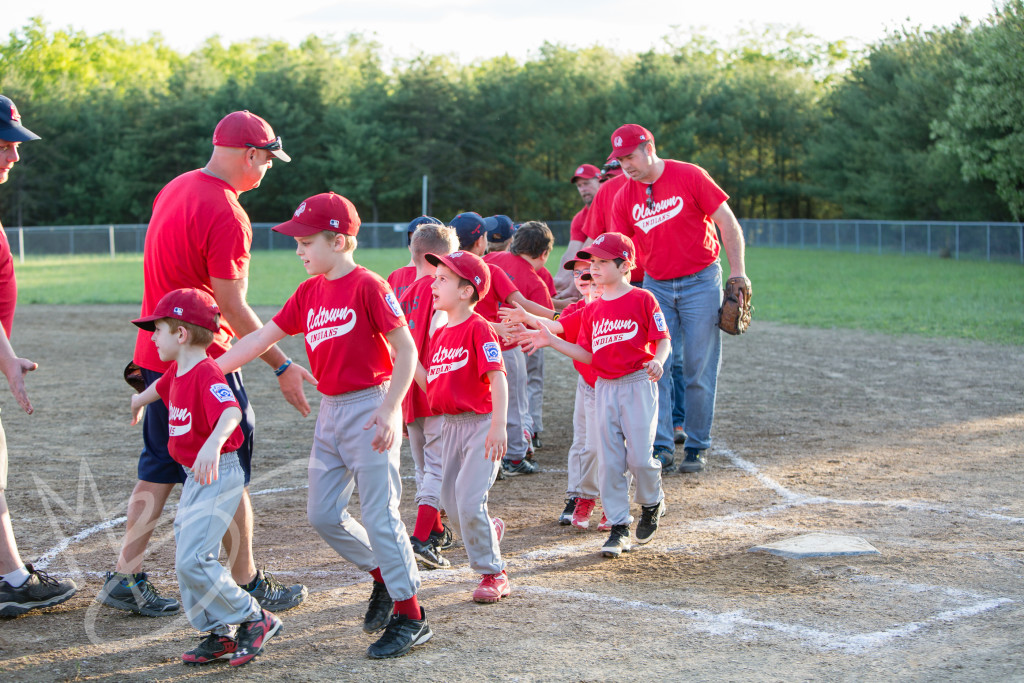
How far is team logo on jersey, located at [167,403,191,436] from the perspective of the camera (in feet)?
11.8

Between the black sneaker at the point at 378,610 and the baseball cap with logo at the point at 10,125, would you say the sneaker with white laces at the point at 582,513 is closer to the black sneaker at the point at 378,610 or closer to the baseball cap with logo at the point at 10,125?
the black sneaker at the point at 378,610

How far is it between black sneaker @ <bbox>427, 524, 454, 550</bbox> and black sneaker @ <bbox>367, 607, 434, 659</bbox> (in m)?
1.12

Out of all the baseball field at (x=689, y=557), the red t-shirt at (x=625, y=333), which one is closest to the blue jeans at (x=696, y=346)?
the baseball field at (x=689, y=557)

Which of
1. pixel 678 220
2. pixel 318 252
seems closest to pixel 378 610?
pixel 318 252

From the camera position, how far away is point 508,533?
5.20 metres

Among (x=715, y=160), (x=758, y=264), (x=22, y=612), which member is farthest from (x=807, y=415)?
(x=715, y=160)

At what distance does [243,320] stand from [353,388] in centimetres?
71

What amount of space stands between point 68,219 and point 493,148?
77.1ft

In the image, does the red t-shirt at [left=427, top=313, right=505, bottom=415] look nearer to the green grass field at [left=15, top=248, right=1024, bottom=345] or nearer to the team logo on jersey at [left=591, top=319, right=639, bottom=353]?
the team logo on jersey at [left=591, top=319, right=639, bottom=353]

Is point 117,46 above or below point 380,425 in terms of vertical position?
above

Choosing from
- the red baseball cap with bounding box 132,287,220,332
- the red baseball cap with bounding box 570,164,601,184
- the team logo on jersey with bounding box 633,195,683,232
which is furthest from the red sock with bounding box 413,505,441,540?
the red baseball cap with bounding box 570,164,601,184

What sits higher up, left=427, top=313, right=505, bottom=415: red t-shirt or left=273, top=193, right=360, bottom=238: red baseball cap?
left=273, top=193, right=360, bottom=238: red baseball cap

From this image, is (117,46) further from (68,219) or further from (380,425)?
(380,425)

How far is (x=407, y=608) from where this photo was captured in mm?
3703
